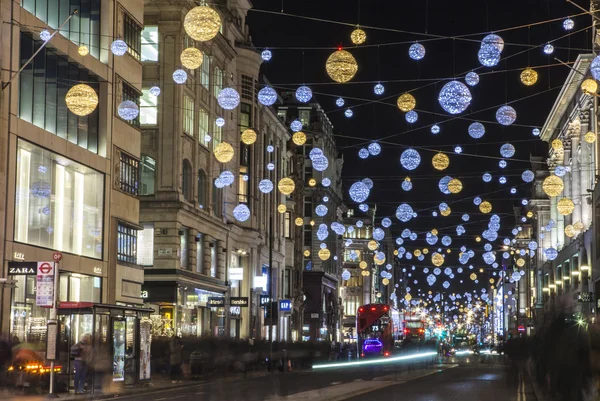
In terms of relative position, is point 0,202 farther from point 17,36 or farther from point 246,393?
point 246,393

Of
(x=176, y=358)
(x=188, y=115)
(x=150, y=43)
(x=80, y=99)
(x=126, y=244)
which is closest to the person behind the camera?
(x=80, y=99)

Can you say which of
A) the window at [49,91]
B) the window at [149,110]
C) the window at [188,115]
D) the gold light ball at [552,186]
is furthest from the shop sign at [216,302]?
the gold light ball at [552,186]

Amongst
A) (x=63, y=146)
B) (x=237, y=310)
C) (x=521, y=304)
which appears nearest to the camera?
(x=63, y=146)

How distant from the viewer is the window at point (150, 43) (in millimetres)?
52719

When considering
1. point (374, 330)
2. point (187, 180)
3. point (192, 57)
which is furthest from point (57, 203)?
point (374, 330)

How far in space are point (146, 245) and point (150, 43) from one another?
1047 centimetres

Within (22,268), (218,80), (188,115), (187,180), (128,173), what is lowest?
(22,268)

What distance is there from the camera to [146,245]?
52469 mm

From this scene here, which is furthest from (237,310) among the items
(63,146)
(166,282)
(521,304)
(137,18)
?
(521,304)

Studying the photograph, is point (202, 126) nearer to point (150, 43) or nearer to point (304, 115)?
point (150, 43)

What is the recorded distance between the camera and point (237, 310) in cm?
6506

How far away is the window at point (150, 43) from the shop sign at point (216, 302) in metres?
13.1

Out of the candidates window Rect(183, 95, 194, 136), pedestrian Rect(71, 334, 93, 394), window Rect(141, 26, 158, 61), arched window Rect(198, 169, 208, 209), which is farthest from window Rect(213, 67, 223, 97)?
pedestrian Rect(71, 334, 93, 394)

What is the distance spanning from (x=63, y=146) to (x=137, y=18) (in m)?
10.6
